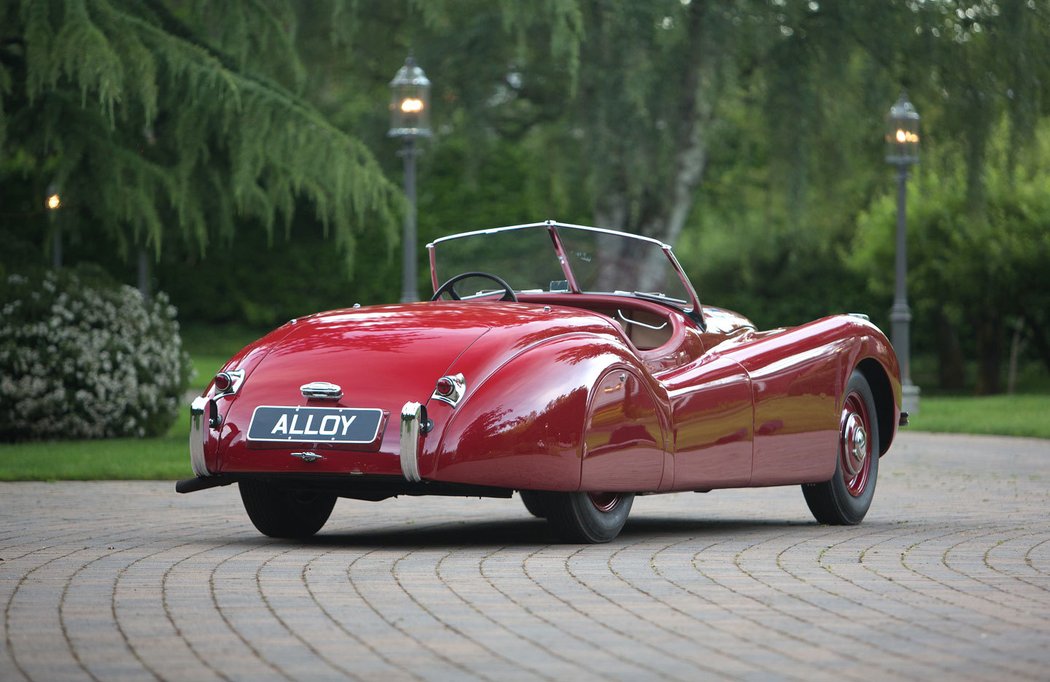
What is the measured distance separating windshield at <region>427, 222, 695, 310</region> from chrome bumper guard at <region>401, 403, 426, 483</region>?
5.92ft

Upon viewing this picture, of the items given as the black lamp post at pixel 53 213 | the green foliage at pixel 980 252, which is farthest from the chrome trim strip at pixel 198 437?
the green foliage at pixel 980 252

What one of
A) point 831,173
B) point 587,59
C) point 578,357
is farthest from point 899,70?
point 578,357

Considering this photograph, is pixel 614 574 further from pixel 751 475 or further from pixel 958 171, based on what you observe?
pixel 958 171

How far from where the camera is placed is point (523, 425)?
273 inches

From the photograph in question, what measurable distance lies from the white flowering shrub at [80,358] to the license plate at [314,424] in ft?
24.1

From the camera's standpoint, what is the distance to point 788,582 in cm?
619

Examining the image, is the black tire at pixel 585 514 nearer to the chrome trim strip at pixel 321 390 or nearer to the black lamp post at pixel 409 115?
the chrome trim strip at pixel 321 390

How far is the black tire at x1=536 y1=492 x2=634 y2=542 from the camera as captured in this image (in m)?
7.24

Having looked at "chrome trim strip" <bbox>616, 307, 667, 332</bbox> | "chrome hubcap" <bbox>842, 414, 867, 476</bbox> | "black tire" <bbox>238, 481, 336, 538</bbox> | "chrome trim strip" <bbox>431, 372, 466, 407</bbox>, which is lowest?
"black tire" <bbox>238, 481, 336, 538</bbox>

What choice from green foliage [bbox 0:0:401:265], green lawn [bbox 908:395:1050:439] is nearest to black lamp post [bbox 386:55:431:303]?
green foliage [bbox 0:0:401:265]

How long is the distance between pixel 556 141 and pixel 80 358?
14965mm

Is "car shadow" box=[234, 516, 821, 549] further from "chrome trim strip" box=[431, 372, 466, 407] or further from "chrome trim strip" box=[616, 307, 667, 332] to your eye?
"chrome trim strip" box=[616, 307, 667, 332]

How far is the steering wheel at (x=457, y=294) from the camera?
27.4 ft

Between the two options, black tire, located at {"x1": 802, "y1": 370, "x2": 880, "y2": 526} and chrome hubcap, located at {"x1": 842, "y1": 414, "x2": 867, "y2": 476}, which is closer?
black tire, located at {"x1": 802, "y1": 370, "x2": 880, "y2": 526}
